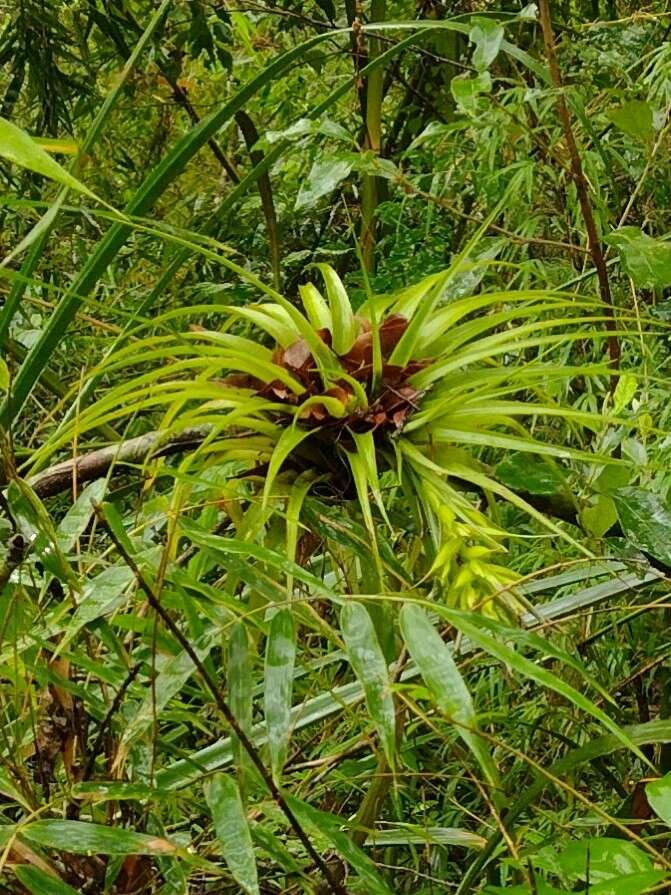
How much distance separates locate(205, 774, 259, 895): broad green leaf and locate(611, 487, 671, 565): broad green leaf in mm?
196

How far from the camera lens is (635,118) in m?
0.63

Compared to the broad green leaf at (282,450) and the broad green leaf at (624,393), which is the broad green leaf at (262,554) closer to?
the broad green leaf at (282,450)

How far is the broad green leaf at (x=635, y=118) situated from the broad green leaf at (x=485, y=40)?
84mm

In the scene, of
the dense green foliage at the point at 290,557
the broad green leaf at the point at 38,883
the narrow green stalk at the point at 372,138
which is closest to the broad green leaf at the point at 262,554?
the dense green foliage at the point at 290,557

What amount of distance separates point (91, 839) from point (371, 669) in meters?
0.10

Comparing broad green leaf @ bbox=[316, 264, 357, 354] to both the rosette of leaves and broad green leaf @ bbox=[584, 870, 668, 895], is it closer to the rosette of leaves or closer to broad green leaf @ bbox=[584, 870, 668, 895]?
the rosette of leaves

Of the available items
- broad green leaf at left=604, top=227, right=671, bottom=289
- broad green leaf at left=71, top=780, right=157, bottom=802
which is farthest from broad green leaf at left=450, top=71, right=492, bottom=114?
broad green leaf at left=71, top=780, right=157, bottom=802

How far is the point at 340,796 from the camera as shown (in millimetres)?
749

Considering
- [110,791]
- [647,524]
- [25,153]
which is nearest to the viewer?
[25,153]

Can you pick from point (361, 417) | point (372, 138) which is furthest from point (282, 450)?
point (372, 138)

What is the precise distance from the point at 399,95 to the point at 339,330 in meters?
1.17

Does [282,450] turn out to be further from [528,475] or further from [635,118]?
[635,118]

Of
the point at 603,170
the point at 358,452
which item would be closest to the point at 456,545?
the point at 358,452

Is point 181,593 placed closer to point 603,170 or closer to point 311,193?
point 311,193
